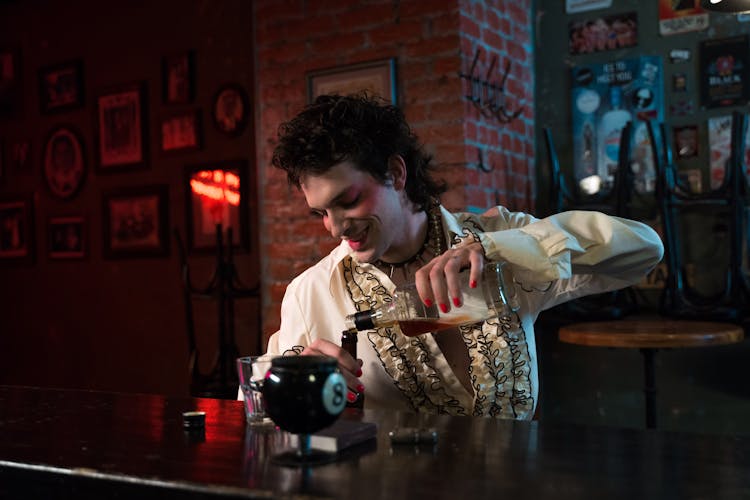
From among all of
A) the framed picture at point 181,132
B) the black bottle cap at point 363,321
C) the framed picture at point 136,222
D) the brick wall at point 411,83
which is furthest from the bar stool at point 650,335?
the framed picture at point 136,222

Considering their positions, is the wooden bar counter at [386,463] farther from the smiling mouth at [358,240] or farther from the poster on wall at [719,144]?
the poster on wall at [719,144]

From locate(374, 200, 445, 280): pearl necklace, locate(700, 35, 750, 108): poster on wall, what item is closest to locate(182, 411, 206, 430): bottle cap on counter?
locate(374, 200, 445, 280): pearl necklace

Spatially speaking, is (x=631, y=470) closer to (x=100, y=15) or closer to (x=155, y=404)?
(x=155, y=404)

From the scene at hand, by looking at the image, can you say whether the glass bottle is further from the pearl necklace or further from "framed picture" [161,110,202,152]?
"framed picture" [161,110,202,152]

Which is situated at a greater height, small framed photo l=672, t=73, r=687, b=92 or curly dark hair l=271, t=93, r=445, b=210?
Result: small framed photo l=672, t=73, r=687, b=92

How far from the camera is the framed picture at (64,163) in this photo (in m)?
4.92

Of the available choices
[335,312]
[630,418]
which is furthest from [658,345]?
[335,312]

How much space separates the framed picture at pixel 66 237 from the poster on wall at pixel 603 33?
9.85 feet

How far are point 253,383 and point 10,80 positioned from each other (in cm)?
463

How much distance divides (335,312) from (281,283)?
1.76 metres

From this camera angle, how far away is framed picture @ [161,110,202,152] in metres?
4.39

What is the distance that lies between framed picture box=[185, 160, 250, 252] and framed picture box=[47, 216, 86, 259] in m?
0.87

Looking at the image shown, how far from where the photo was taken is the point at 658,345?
2.70 metres

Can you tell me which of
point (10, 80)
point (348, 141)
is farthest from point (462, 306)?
point (10, 80)
